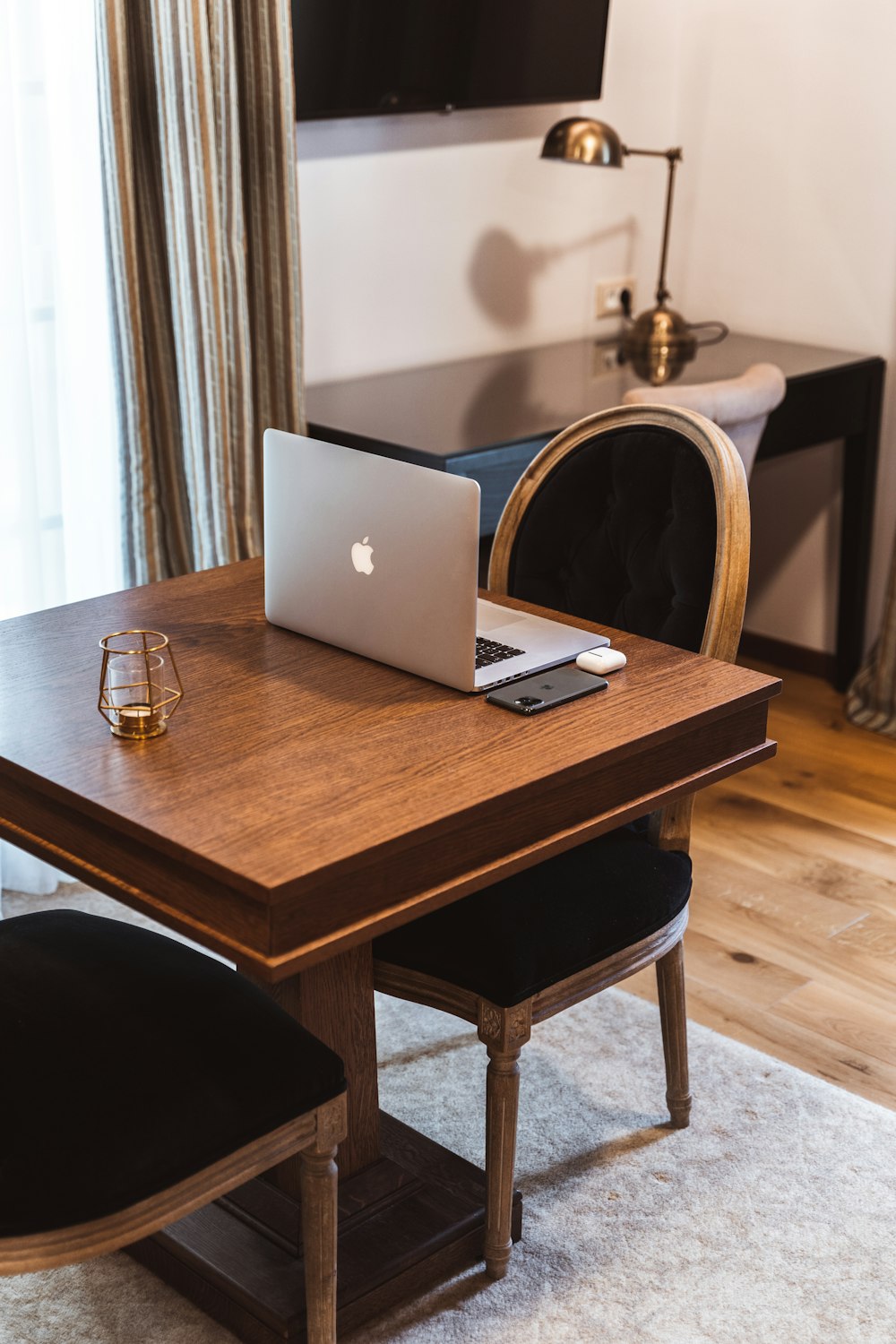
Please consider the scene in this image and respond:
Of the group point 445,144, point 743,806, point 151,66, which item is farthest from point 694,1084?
point 445,144

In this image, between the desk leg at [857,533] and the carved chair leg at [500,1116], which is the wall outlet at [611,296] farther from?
the carved chair leg at [500,1116]

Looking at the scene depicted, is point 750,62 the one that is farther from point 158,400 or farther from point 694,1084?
point 694,1084

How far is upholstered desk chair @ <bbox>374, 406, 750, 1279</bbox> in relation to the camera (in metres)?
1.66

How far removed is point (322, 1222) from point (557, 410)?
183cm

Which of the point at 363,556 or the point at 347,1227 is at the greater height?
the point at 363,556

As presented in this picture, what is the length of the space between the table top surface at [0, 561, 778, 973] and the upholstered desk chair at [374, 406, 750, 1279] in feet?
0.55

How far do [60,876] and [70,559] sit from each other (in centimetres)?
58

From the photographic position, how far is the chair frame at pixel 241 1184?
125 cm

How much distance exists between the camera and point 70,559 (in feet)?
8.46

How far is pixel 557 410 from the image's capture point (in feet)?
9.54

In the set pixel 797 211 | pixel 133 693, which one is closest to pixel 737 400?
pixel 797 211

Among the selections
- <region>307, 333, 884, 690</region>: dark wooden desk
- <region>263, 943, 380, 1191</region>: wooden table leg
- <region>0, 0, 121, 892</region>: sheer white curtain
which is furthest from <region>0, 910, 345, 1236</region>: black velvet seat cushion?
<region>307, 333, 884, 690</region>: dark wooden desk

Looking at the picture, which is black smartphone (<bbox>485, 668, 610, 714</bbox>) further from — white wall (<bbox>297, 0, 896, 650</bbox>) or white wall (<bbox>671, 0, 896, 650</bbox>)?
white wall (<bbox>671, 0, 896, 650</bbox>)

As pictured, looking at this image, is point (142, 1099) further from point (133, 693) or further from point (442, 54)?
point (442, 54)
